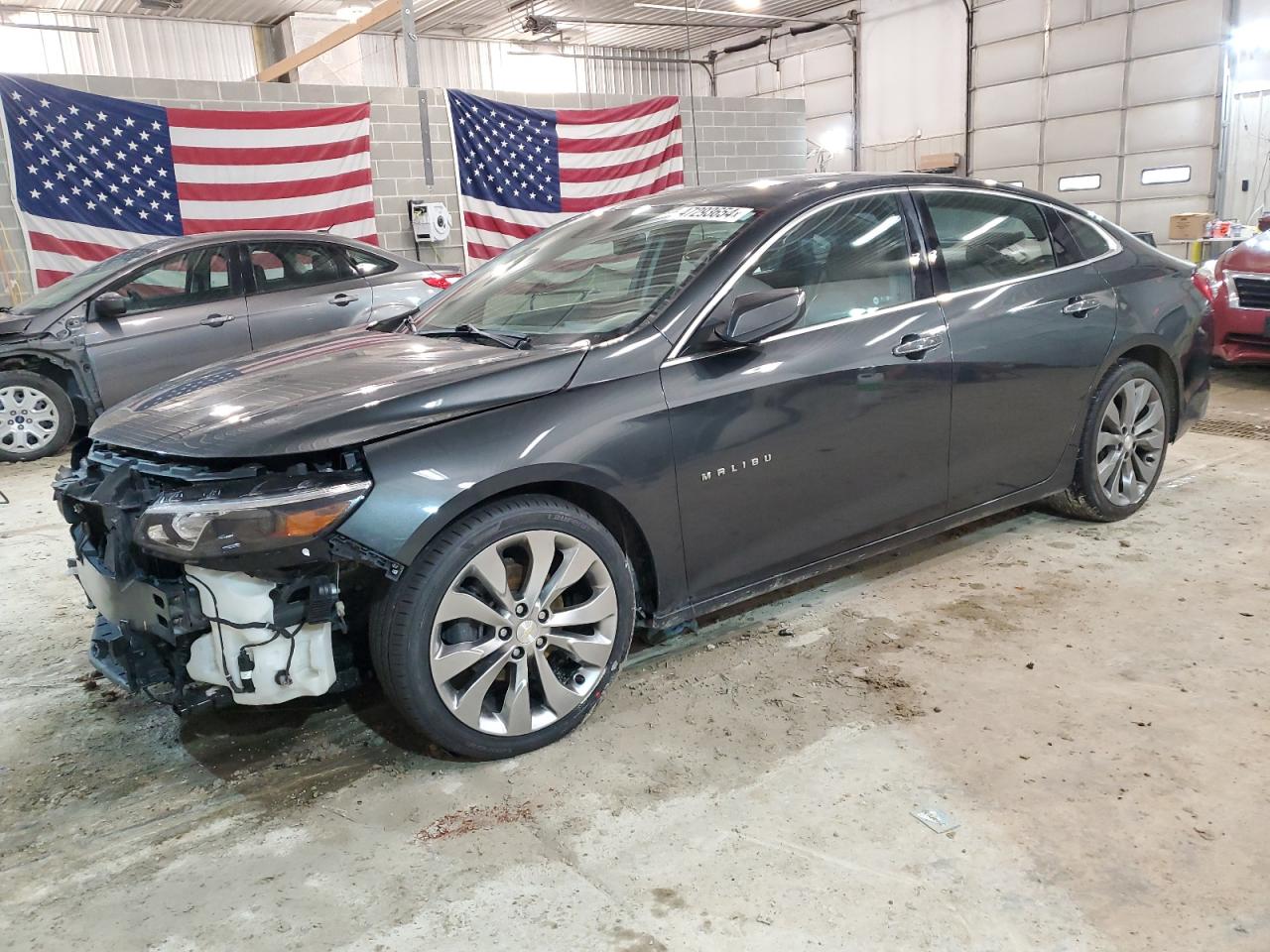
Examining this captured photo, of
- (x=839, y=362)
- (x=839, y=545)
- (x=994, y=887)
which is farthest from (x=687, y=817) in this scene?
(x=839, y=362)

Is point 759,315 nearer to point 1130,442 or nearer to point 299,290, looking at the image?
point 1130,442

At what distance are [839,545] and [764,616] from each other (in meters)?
0.42

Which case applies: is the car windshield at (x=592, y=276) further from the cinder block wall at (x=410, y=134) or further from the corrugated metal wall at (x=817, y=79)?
the corrugated metal wall at (x=817, y=79)

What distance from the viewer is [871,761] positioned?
96.0 inches

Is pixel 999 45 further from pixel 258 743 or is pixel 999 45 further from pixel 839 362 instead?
pixel 258 743

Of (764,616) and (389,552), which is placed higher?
(389,552)

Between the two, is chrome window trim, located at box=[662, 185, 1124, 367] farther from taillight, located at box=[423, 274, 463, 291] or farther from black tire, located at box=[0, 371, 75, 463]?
black tire, located at box=[0, 371, 75, 463]

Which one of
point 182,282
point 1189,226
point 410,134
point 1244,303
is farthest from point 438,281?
point 1189,226

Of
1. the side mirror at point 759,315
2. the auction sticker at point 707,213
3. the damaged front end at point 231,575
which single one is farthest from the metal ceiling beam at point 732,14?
the damaged front end at point 231,575

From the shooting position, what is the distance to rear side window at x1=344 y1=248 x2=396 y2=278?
23.4 feet

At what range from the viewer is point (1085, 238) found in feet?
12.4

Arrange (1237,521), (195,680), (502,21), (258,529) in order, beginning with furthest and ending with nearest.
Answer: (502,21) < (1237,521) < (195,680) < (258,529)

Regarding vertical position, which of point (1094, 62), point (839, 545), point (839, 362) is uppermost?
point (1094, 62)

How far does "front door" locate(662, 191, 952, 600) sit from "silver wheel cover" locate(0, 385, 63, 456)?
5.54 m
